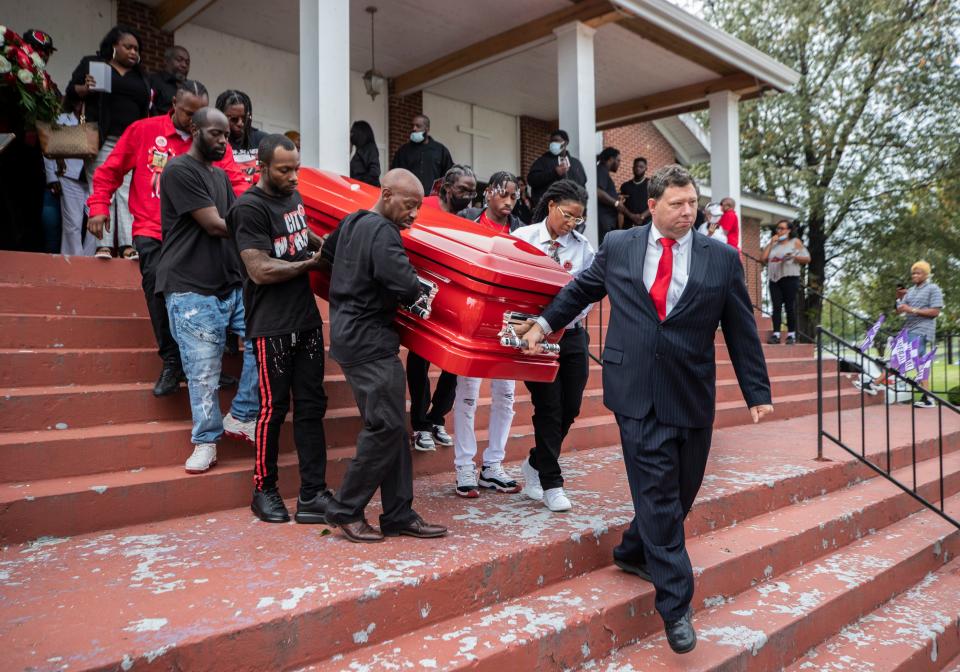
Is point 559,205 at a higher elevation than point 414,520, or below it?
higher

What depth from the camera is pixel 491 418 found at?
3854 millimetres

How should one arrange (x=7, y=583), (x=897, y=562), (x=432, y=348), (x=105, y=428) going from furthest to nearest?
(x=897, y=562), (x=105, y=428), (x=432, y=348), (x=7, y=583)

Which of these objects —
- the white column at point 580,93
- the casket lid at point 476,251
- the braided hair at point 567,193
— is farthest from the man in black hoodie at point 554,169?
the casket lid at point 476,251

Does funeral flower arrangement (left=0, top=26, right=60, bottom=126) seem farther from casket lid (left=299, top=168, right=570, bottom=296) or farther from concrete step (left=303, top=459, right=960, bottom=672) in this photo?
concrete step (left=303, top=459, right=960, bottom=672)

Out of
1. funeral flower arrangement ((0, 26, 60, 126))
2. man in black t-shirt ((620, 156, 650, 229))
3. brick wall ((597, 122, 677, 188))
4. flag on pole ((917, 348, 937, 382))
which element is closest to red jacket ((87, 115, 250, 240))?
funeral flower arrangement ((0, 26, 60, 126))

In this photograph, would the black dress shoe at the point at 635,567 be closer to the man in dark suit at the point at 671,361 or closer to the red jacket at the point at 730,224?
the man in dark suit at the point at 671,361

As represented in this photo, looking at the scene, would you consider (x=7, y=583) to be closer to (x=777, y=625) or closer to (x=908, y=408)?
(x=777, y=625)

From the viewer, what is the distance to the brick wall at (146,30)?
7.65 m

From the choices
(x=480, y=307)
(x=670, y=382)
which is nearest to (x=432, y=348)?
(x=480, y=307)

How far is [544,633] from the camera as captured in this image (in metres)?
2.52

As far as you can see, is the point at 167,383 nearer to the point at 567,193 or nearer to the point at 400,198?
the point at 400,198

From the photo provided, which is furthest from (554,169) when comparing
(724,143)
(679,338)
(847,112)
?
(847,112)

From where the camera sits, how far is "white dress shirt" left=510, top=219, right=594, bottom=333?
3609 millimetres

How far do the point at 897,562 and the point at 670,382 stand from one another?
7.47ft
